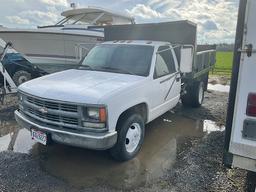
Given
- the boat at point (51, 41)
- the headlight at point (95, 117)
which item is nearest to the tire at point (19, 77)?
the boat at point (51, 41)

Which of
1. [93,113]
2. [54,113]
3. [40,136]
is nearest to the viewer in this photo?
[93,113]

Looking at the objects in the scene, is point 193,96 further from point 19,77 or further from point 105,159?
point 19,77

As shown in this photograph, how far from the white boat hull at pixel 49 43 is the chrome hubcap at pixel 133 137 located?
5.90m

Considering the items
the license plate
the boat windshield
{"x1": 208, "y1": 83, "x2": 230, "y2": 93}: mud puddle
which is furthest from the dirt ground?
the boat windshield

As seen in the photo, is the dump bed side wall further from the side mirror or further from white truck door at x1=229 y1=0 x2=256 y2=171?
white truck door at x1=229 y1=0 x2=256 y2=171

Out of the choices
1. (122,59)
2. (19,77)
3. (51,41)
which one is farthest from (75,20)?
(122,59)

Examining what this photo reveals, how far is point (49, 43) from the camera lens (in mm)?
9789

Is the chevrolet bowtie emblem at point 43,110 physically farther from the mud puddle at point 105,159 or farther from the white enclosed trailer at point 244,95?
the white enclosed trailer at point 244,95

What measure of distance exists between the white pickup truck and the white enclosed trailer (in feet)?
5.58

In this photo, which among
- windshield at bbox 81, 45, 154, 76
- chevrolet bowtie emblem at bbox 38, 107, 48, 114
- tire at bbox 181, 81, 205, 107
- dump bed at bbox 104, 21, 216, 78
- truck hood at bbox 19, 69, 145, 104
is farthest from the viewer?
tire at bbox 181, 81, 205, 107

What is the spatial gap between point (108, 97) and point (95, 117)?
0.33 meters

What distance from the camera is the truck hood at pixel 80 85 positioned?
12.1ft

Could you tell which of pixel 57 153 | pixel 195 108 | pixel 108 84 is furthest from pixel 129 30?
pixel 57 153

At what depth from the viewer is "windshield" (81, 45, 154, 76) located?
192 inches
